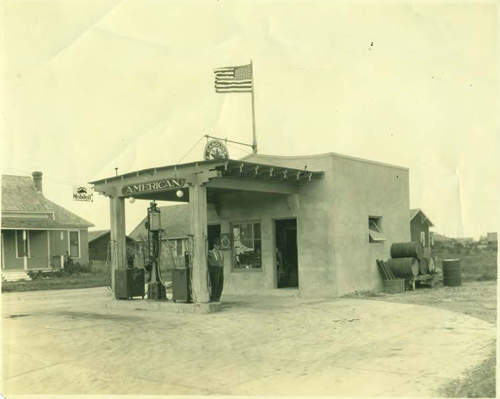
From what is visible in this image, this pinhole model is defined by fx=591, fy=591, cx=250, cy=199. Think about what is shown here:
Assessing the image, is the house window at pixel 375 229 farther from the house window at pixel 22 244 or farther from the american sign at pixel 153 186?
the house window at pixel 22 244

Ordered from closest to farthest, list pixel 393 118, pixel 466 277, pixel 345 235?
pixel 393 118, pixel 345 235, pixel 466 277

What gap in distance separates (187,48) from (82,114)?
12.4 ft

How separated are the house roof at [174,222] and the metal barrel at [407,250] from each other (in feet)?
83.4

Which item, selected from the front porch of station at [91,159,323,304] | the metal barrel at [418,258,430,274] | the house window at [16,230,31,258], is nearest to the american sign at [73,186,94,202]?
the house window at [16,230,31,258]

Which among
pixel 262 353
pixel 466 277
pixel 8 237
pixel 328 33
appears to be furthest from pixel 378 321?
pixel 8 237

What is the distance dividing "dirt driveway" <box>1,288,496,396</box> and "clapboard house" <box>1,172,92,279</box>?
20640 mm

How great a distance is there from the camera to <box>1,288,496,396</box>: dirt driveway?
653 cm

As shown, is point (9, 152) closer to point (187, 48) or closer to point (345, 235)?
point (187, 48)

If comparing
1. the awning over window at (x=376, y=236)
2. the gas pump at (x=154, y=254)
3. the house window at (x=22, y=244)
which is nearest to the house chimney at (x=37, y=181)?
the house window at (x=22, y=244)

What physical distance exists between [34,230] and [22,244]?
1377mm

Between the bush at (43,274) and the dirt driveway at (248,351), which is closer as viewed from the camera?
the dirt driveway at (248,351)

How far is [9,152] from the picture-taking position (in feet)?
30.9

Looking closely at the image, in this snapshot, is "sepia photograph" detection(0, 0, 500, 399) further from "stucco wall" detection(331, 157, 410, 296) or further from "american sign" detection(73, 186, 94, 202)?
"american sign" detection(73, 186, 94, 202)

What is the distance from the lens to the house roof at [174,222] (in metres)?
43.6
